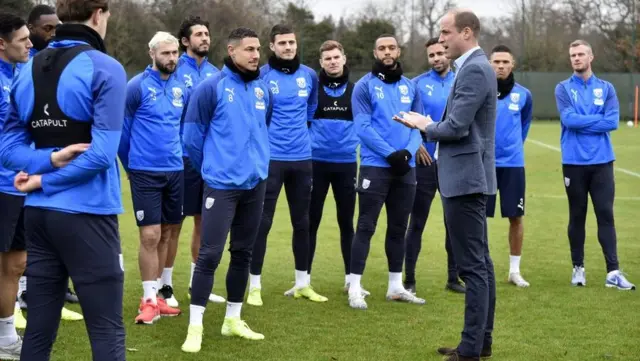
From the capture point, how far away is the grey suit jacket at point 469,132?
5477 mm

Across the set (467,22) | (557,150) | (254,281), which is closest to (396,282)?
(254,281)

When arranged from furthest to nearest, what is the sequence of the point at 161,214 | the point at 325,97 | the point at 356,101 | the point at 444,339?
the point at 325,97, the point at 356,101, the point at 161,214, the point at 444,339

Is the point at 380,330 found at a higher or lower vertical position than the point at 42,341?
lower

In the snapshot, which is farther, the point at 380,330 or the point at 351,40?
the point at 351,40

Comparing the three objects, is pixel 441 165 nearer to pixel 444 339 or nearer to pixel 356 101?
pixel 444 339

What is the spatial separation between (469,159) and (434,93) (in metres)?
3.12

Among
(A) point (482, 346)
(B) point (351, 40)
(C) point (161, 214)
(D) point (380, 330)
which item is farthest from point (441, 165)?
(B) point (351, 40)

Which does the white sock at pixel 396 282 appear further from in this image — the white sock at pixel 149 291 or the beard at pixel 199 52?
A: the beard at pixel 199 52

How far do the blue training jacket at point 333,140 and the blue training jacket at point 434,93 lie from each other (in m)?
0.81

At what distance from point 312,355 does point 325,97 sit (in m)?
3.16

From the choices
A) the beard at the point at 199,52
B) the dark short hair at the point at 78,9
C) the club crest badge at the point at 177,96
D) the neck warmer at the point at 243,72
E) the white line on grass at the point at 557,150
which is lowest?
the white line on grass at the point at 557,150

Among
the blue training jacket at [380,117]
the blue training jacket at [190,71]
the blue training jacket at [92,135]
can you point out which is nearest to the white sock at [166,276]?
the blue training jacket at [190,71]

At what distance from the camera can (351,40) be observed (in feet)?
158

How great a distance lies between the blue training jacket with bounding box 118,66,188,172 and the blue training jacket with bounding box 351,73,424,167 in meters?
1.74
